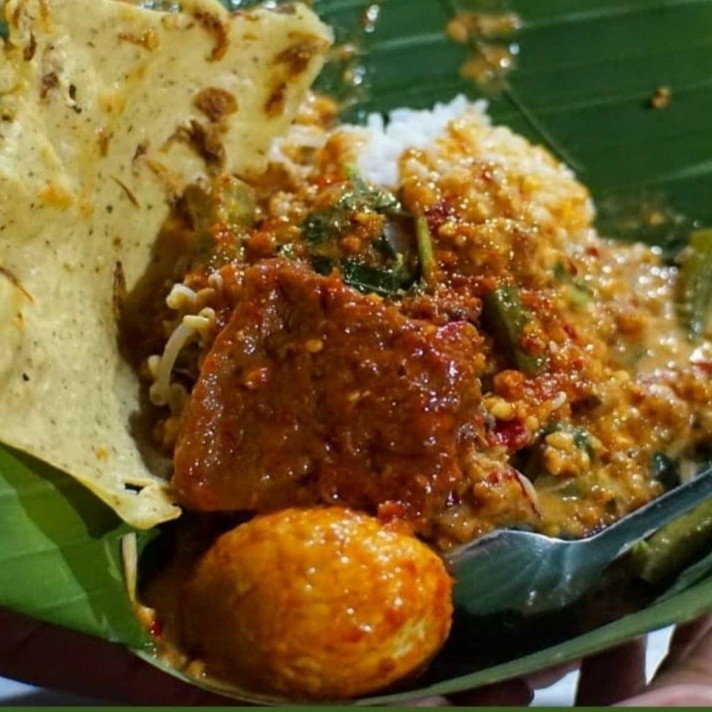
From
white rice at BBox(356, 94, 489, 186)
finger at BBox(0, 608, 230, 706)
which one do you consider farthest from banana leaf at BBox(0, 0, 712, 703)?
finger at BBox(0, 608, 230, 706)

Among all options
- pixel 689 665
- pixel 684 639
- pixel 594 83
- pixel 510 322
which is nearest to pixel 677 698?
pixel 689 665

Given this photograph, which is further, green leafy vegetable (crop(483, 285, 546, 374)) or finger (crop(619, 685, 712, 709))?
green leafy vegetable (crop(483, 285, 546, 374))

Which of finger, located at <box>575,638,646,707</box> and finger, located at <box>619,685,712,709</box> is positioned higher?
finger, located at <box>619,685,712,709</box>

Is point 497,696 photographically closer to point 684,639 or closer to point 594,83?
point 684,639

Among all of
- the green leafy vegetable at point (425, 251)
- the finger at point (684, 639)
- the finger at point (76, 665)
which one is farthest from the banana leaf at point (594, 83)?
the finger at point (76, 665)

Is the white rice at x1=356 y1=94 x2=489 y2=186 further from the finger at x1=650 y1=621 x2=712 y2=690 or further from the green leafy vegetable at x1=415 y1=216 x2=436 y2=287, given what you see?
the finger at x1=650 y1=621 x2=712 y2=690

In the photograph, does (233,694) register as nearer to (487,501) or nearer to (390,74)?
(487,501)

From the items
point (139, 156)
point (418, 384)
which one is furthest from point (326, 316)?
point (139, 156)
